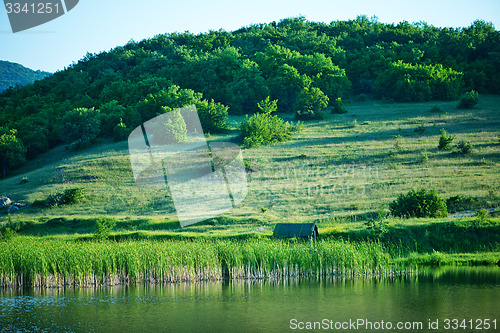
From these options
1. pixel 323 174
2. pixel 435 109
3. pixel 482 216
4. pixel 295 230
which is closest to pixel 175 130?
pixel 323 174

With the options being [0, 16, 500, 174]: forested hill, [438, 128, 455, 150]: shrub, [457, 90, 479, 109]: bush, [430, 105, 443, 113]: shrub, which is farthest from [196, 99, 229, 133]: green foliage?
[457, 90, 479, 109]: bush

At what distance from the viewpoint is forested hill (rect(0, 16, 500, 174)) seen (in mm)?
82062

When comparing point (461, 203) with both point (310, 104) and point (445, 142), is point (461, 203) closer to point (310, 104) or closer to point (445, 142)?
point (445, 142)

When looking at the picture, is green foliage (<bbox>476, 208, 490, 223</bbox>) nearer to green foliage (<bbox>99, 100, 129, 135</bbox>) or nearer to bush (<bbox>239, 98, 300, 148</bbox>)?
bush (<bbox>239, 98, 300, 148</bbox>)

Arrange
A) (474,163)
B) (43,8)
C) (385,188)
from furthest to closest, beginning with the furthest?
(474,163)
(385,188)
(43,8)

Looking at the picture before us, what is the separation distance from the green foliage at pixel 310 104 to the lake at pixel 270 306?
60307 millimetres

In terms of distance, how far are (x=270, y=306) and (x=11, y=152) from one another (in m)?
65.4

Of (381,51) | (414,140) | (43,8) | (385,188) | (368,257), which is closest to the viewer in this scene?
(43,8)

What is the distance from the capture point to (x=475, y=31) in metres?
105

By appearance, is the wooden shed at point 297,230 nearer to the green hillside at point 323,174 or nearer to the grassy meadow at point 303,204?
the grassy meadow at point 303,204

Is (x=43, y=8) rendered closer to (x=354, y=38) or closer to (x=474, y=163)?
(x=474, y=163)

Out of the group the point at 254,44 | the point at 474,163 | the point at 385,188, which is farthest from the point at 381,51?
the point at 385,188

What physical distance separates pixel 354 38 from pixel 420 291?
331 feet

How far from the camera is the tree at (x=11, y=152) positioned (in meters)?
73.9
